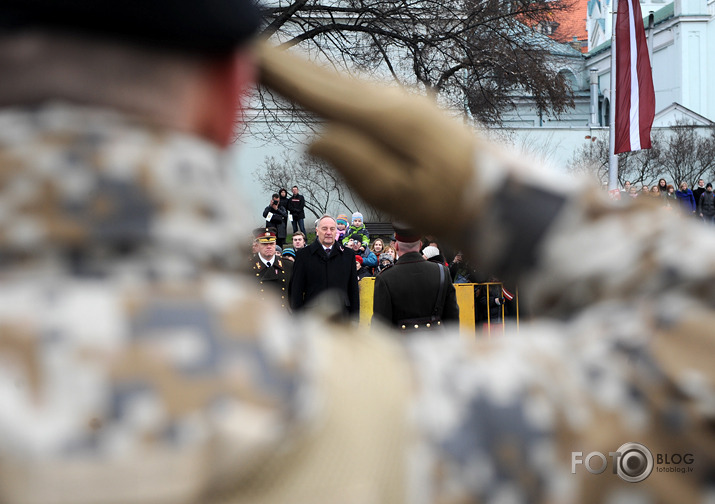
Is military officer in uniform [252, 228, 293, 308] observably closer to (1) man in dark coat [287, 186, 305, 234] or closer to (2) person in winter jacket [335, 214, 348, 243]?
(2) person in winter jacket [335, 214, 348, 243]

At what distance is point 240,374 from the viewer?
0.71 metres

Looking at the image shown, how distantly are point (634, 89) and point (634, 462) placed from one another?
15928 millimetres

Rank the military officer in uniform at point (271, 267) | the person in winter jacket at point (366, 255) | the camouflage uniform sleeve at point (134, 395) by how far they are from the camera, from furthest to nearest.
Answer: the person in winter jacket at point (366, 255) < the military officer in uniform at point (271, 267) < the camouflage uniform sleeve at point (134, 395)

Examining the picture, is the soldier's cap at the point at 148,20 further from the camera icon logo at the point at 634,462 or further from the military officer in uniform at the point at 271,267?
the military officer in uniform at the point at 271,267

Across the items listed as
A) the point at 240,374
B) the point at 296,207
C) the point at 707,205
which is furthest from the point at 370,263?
the point at 240,374

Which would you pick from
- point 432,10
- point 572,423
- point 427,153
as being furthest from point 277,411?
point 432,10

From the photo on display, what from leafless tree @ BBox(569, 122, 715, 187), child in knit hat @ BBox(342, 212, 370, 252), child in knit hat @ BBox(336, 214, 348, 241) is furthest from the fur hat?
leafless tree @ BBox(569, 122, 715, 187)

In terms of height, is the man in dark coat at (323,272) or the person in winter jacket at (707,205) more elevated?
the person in winter jacket at (707,205)

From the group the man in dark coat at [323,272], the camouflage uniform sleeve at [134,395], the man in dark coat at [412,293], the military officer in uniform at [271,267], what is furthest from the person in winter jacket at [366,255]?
the camouflage uniform sleeve at [134,395]

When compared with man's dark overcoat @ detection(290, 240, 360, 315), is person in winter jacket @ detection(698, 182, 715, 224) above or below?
above

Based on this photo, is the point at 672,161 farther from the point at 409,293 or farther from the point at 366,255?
the point at 409,293

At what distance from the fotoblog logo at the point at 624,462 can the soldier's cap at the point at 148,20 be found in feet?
1.76

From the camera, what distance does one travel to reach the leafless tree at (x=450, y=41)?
14.3 m

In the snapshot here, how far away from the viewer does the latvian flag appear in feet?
50.9
